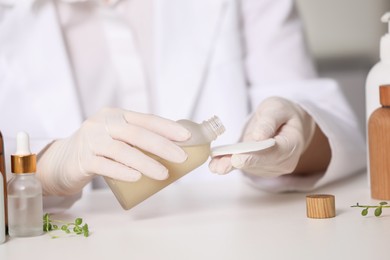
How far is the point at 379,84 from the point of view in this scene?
883mm

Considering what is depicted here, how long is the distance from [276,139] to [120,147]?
202mm

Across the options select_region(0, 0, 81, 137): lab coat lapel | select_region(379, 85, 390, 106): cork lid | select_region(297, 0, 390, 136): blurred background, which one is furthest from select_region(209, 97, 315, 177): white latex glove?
select_region(297, 0, 390, 136): blurred background

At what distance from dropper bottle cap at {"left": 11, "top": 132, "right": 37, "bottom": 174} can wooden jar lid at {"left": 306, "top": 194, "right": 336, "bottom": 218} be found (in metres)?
0.30

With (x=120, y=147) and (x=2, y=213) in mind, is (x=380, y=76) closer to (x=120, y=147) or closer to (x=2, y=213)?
(x=120, y=147)

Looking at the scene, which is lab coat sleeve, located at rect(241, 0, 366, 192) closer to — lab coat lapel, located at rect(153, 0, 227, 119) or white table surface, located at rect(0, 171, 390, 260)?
lab coat lapel, located at rect(153, 0, 227, 119)

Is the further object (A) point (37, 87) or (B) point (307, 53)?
(B) point (307, 53)

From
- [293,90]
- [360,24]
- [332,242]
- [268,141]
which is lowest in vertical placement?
[332,242]

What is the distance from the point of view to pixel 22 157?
67 centimetres

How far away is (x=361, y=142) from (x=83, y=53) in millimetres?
485

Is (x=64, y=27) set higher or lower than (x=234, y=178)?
higher

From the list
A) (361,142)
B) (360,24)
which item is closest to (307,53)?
(361,142)

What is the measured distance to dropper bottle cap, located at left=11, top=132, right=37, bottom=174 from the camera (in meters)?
0.67

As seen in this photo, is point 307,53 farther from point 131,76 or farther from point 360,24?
point 360,24

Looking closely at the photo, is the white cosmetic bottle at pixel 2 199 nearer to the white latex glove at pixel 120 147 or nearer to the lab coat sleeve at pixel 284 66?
the white latex glove at pixel 120 147
